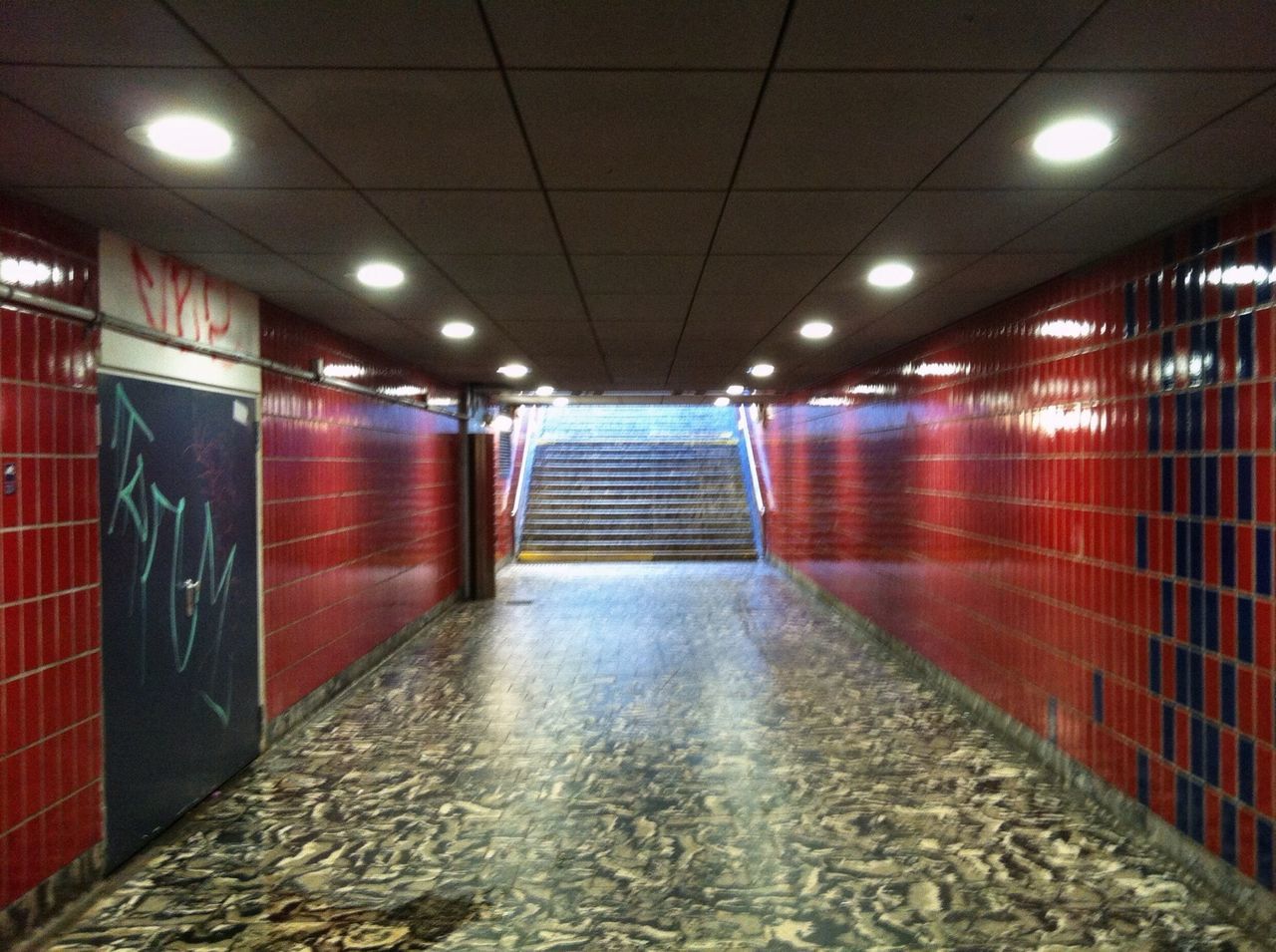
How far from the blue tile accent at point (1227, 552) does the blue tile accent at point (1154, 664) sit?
1.69ft

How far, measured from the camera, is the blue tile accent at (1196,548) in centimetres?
321

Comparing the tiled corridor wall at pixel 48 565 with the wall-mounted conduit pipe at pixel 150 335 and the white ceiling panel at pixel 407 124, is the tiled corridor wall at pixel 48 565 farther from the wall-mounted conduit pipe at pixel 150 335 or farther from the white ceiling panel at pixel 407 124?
the white ceiling panel at pixel 407 124

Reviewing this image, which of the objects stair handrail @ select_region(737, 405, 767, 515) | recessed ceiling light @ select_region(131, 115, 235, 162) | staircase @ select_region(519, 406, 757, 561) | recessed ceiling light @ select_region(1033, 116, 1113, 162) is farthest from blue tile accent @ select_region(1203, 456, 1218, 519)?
stair handrail @ select_region(737, 405, 767, 515)

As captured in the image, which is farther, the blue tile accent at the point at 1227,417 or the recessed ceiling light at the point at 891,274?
the recessed ceiling light at the point at 891,274

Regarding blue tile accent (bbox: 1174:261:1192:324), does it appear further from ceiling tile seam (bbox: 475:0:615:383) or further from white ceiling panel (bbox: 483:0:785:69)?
ceiling tile seam (bbox: 475:0:615:383)

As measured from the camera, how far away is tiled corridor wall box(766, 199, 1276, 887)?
2980mm

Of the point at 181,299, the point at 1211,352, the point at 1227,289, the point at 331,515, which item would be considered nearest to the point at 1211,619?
the point at 1211,352

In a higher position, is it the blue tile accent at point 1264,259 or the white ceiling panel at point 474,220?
the white ceiling panel at point 474,220

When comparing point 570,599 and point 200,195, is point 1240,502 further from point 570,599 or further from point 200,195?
point 570,599

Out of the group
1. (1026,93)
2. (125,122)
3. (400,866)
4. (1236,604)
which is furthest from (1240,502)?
(125,122)

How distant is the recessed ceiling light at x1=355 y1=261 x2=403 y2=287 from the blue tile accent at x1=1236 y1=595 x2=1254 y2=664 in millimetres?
3703

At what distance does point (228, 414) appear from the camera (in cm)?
431

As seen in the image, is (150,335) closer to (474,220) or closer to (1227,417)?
(474,220)

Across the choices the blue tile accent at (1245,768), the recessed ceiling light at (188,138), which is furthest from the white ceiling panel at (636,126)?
the blue tile accent at (1245,768)
